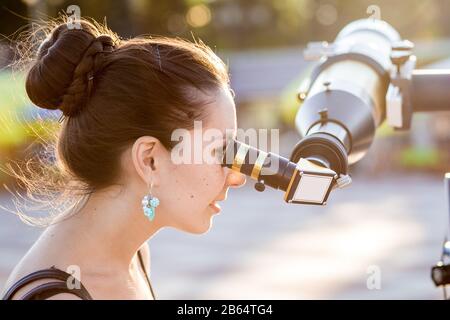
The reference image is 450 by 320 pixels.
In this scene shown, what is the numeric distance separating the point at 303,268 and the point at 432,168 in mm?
7003

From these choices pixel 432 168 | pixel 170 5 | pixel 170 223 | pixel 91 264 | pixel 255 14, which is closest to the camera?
pixel 91 264

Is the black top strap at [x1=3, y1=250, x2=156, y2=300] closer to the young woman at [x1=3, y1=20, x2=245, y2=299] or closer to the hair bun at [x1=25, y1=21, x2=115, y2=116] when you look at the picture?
the young woman at [x1=3, y1=20, x2=245, y2=299]

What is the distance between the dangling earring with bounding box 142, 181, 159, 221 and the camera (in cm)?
187

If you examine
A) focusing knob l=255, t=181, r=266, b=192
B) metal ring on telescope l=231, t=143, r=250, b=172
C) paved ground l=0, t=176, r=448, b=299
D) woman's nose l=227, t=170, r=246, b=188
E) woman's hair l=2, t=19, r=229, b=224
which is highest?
paved ground l=0, t=176, r=448, b=299

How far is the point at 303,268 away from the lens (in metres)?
8.98

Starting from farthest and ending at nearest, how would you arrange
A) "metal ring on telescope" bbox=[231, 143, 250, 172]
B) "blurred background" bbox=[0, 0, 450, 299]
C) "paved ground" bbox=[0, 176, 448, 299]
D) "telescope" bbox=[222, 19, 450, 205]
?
"paved ground" bbox=[0, 176, 448, 299] → "blurred background" bbox=[0, 0, 450, 299] → "metal ring on telescope" bbox=[231, 143, 250, 172] → "telescope" bbox=[222, 19, 450, 205]

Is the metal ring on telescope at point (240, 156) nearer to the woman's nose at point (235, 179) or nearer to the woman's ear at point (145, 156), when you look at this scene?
the woman's nose at point (235, 179)

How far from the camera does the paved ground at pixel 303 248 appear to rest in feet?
26.9

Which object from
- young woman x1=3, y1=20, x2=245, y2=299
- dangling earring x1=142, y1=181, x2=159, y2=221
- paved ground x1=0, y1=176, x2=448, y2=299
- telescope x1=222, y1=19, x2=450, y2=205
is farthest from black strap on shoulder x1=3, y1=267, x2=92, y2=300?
paved ground x1=0, y1=176, x2=448, y2=299

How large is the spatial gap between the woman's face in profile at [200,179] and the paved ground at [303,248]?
15.9 feet

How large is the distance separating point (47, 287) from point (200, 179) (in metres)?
0.43

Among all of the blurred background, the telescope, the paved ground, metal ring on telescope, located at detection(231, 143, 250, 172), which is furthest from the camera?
the paved ground
